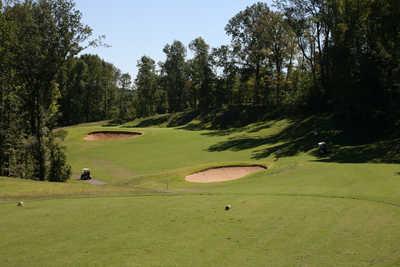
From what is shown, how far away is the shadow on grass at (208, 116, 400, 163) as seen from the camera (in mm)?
32784

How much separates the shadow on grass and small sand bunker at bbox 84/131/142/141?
46.5 feet

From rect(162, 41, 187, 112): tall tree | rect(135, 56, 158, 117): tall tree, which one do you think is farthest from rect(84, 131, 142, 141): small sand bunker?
rect(162, 41, 187, 112): tall tree

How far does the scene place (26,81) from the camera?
112 ft

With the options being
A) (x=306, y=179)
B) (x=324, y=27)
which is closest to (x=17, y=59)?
(x=306, y=179)

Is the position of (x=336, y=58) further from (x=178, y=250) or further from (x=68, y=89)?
(x=68, y=89)

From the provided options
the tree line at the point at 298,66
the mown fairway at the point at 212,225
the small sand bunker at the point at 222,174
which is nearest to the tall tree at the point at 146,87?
the tree line at the point at 298,66

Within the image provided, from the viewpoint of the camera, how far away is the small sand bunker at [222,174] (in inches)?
1099

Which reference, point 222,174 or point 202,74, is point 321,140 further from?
point 202,74

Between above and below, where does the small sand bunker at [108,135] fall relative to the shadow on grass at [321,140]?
above

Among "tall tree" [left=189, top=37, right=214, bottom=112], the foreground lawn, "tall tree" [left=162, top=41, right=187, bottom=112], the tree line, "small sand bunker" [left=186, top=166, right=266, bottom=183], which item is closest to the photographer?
the foreground lawn

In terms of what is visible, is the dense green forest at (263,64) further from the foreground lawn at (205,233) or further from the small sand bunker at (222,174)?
the foreground lawn at (205,233)

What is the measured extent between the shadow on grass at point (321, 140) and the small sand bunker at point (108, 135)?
1416 cm

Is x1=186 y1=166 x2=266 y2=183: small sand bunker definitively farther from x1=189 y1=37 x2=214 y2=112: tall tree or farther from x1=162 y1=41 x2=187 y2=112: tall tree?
x1=162 y1=41 x2=187 y2=112: tall tree

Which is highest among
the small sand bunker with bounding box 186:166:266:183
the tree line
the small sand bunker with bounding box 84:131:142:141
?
the tree line
